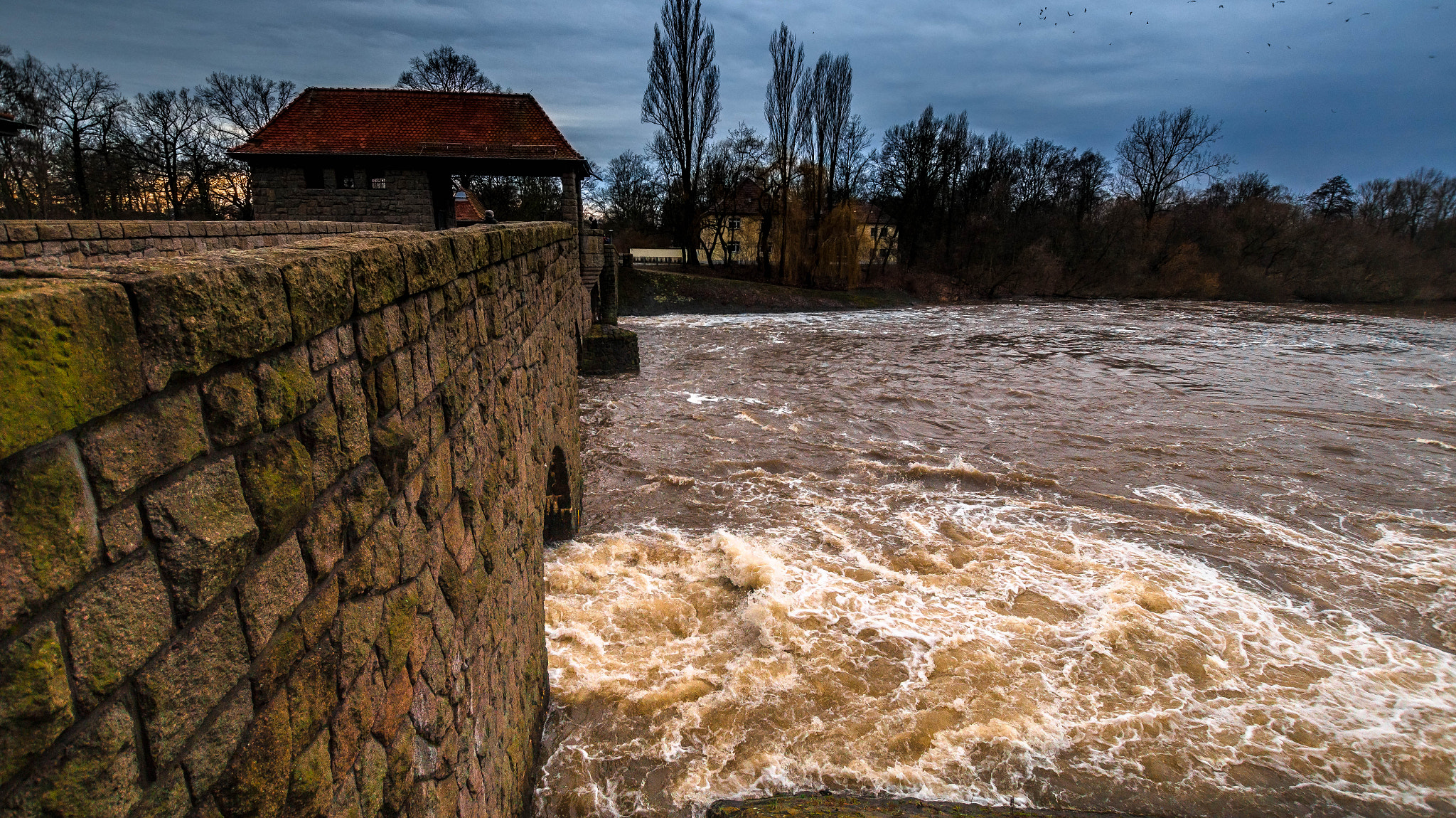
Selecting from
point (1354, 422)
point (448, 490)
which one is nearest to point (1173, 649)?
point (448, 490)

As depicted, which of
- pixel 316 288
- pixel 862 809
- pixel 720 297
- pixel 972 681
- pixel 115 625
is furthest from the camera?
pixel 720 297

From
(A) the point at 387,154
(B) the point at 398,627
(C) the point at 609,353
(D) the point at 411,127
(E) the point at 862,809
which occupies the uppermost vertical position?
(D) the point at 411,127

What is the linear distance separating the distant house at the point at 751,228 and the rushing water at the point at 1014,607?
76.0 ft

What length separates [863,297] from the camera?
110 ft

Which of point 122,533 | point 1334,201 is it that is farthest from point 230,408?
point 1334,201

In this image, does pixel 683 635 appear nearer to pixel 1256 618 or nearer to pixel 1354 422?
pixel 1256 618

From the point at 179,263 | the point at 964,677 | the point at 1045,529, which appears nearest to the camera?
the point at 179,263

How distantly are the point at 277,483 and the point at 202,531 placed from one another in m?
0.24

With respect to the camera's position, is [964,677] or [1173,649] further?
[1173,649]

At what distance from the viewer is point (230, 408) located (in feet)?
4.08

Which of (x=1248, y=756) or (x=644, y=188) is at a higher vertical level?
(x=644, y=188)

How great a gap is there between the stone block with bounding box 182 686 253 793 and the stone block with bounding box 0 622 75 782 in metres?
0.29

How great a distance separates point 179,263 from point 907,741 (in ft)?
16.3

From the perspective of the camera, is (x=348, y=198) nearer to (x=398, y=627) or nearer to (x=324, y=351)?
(x=398, y=627)
